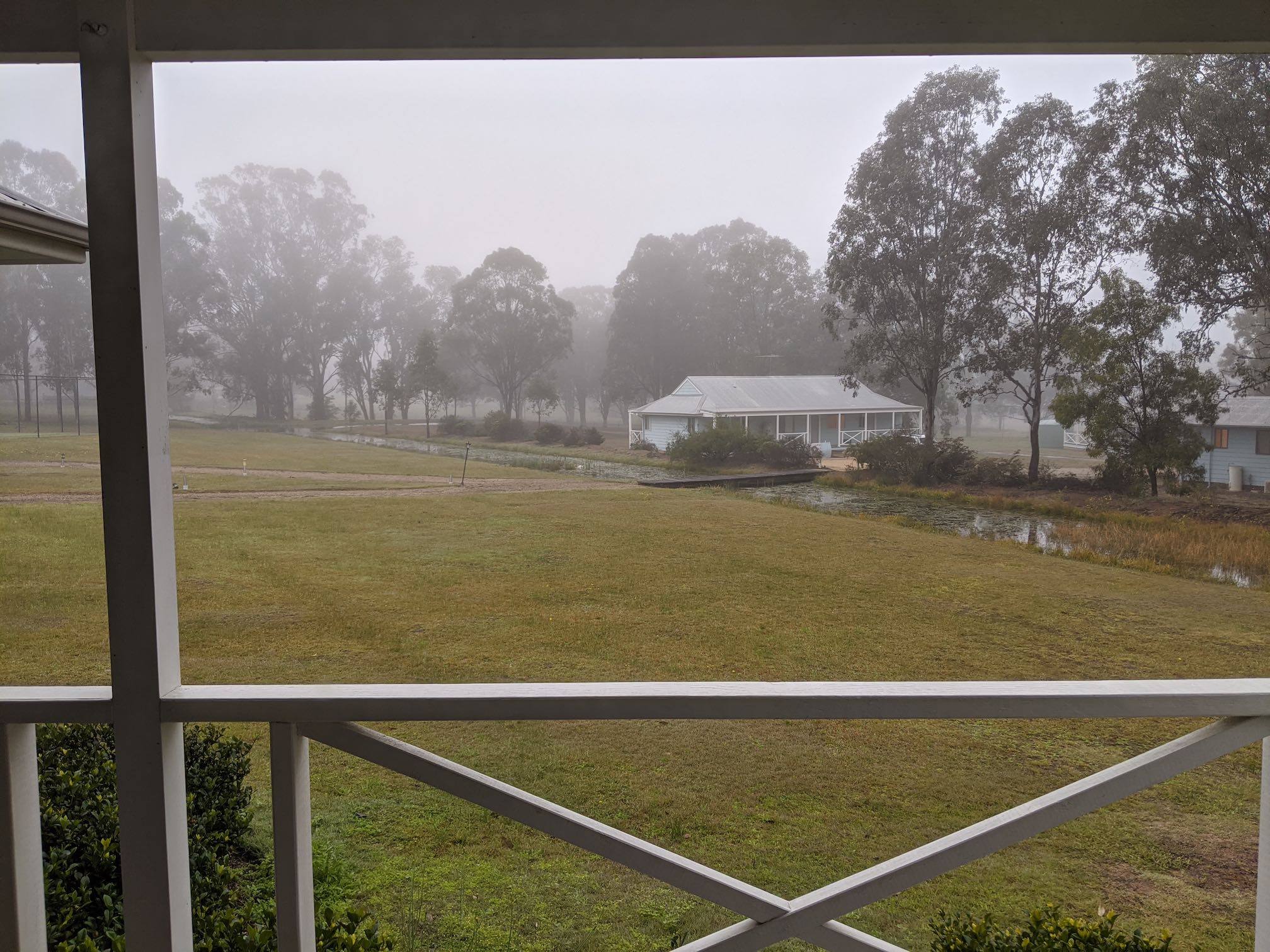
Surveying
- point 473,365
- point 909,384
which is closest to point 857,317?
point 909,384

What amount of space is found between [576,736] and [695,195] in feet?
6.03

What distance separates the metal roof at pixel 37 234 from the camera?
148cm

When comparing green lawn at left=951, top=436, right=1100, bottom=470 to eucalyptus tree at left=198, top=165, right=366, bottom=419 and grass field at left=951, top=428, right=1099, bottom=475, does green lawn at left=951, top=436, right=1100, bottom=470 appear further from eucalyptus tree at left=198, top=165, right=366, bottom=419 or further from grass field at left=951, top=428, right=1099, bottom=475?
eucalyptus tree at left=198, top=165, right=366, bottom=419

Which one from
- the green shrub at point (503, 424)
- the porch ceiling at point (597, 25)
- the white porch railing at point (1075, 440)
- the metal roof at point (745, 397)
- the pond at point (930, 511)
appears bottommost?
the pond at point (930, 511)

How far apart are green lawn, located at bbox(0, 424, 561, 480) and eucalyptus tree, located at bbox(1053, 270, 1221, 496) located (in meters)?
1.77

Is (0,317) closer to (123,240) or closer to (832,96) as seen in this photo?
(123,240)

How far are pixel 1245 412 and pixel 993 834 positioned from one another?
5.89 ft

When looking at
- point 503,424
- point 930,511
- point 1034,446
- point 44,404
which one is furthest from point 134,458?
point 1034,446

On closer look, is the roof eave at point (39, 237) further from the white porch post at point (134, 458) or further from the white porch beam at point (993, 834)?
the white porch beam at point (993, 834)

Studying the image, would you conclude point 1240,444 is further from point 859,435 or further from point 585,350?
point 585,350

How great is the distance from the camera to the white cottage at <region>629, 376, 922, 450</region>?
2602 mm

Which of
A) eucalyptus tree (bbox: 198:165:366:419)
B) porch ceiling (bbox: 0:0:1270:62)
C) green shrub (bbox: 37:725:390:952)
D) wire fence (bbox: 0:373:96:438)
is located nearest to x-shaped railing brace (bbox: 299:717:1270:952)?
green shrub (bbox: 37:725:390:952)

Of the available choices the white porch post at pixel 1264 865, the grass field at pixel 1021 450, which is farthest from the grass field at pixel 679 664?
the white porch post at pixel 1264 865

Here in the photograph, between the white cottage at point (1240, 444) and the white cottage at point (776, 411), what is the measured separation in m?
0.87
